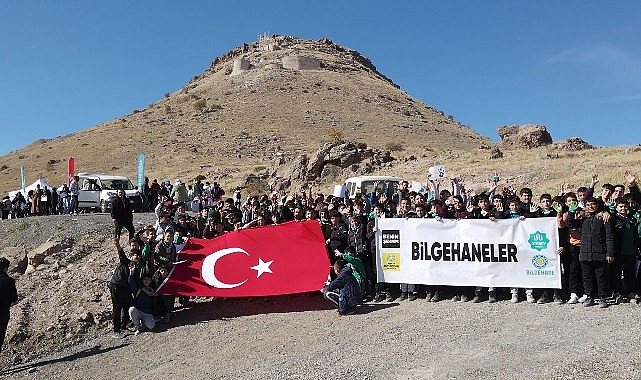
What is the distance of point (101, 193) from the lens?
26.7m

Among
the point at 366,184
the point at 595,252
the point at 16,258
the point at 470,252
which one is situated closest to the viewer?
the point at 595,252

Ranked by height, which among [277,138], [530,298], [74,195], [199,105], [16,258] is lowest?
[530,298]

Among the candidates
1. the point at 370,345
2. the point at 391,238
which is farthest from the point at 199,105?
the point at 370,345

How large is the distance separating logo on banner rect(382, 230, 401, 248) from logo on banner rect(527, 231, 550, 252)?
216 centimetres

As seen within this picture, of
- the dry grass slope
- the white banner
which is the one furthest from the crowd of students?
the dry grass slope

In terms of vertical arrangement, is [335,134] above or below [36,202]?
above

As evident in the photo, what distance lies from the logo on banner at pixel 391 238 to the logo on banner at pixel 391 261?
0.14 meters

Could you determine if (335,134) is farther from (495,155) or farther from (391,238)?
(391,238)

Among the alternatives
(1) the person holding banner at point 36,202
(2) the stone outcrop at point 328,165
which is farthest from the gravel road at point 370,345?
(2) the stone outcrop at point 328,165

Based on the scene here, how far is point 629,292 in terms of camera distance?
8.32 m

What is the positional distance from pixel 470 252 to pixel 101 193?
21.5m

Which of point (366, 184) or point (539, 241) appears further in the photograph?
point (366, 184)

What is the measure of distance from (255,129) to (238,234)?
185 feet

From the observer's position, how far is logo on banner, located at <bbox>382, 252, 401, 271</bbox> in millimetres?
9836
